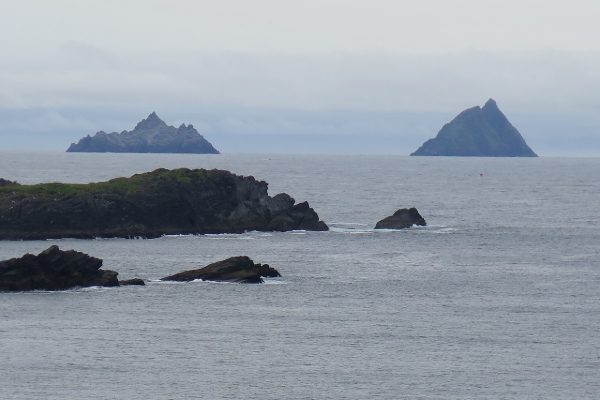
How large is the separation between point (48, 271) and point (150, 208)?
47249 millimetres

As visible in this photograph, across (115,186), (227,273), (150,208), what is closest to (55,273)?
(227,273)

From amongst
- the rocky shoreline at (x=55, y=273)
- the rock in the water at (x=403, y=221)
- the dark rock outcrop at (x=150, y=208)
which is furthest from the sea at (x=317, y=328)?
the rock in the water at (x=403, y=221)

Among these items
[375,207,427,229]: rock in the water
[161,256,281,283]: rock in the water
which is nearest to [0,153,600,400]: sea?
[161,256,281,283]: rock in the water

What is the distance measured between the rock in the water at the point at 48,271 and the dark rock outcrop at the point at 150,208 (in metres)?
37.3

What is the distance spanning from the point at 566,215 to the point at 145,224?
74.9 meters

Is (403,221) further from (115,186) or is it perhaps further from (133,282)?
(133,282)

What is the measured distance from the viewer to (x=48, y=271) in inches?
3588

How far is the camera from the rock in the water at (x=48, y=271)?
295 feet

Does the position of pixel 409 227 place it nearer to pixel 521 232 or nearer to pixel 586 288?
pixel 521 232

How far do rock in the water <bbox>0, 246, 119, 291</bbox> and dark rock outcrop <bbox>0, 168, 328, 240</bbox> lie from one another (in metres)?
37.3

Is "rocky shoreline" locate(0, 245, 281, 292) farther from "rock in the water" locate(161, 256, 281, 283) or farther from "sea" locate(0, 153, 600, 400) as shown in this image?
"rock in the water" locate(161, 256, 281, 283)

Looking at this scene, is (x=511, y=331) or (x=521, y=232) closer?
(x=511, y=331)

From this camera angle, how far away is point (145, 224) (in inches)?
5369

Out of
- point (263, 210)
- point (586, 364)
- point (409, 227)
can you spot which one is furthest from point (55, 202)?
point (586, 364)
